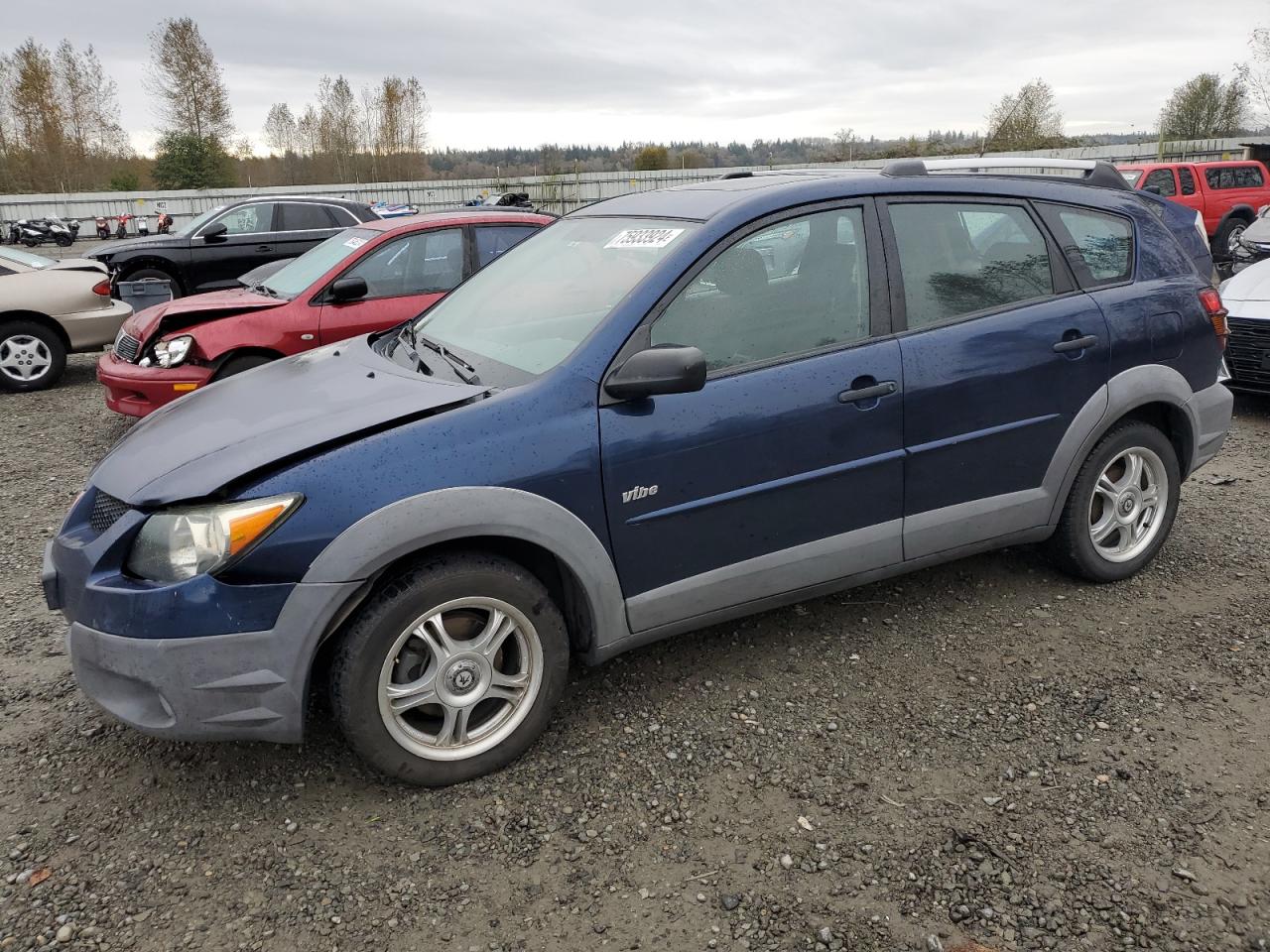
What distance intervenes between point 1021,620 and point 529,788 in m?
2.19

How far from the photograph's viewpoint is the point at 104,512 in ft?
9.29

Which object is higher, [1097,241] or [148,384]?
[1097,241]

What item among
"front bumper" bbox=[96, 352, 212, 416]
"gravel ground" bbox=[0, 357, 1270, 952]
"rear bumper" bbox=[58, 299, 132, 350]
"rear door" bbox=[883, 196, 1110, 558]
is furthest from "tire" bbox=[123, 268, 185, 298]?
"rear door" bbox=[883, 196, 1110, 558]

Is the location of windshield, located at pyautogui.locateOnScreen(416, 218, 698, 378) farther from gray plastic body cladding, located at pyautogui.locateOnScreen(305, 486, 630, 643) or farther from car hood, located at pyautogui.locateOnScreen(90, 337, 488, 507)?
gray plastic body cladding, located at pyautogui.locateOnScreen(305, 486, 630, 643)

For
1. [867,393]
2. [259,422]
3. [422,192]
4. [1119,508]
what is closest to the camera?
[259,422]

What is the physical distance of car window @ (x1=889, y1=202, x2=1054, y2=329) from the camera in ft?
11.4

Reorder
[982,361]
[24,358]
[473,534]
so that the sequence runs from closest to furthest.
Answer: [473,534] < [982,361] < [24,358]

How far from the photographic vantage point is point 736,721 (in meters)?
3.19

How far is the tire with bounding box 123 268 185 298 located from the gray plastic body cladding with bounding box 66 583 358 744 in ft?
35.9

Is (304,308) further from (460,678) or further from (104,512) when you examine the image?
(460,678)

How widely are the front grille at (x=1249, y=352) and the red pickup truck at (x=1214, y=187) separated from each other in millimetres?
12560

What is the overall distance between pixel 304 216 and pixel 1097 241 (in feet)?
39.1

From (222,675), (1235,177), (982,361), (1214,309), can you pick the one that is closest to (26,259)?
(222,675)

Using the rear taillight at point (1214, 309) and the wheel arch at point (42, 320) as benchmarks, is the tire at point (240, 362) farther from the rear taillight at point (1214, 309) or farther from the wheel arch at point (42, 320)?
the rear taillight at point (1214, 309)
